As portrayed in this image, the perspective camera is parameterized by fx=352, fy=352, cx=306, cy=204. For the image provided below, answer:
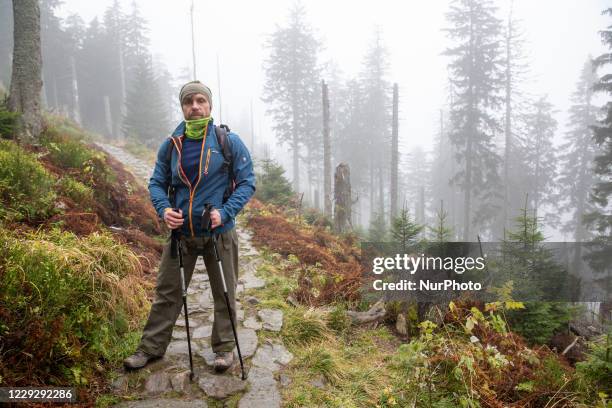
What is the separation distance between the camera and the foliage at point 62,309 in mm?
2760

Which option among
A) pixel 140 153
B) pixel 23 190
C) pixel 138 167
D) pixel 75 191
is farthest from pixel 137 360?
pixel 140 153

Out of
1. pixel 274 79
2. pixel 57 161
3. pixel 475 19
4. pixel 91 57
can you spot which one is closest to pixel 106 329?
pixel 57 161

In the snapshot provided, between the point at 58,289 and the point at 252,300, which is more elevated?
the point at 58,289

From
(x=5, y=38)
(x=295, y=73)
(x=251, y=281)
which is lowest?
(x=251, y=281)

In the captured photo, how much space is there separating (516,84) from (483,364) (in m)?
32.2

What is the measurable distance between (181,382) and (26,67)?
846 cm

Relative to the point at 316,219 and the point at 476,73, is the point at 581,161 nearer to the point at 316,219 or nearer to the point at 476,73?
the point at 476,73

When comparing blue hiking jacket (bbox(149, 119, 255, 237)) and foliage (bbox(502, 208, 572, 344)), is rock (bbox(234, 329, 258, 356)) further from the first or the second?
foliage (bbox(502, 208, 572, 344))

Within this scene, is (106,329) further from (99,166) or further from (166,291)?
(99,166)

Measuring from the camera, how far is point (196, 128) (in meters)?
3.39

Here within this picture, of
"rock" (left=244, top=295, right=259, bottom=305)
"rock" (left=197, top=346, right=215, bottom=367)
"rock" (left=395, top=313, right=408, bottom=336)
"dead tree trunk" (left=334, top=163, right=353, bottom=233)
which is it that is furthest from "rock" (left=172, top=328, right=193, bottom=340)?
"dead tree trunk" (left=334, top=163, right=353, bottom=233)

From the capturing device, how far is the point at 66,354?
9.75 ft

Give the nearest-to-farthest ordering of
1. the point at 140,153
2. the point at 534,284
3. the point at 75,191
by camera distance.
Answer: the point at 534,284, the point at 75,191, the point at 140,153

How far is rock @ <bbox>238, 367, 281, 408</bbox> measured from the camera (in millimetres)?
3145
